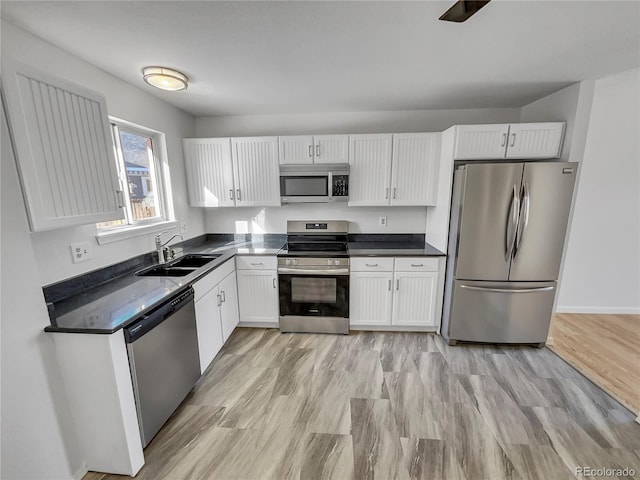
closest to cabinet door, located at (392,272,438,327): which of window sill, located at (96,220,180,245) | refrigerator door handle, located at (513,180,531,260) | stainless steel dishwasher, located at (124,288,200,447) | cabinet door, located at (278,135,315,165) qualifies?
refrigerator door handle, located at (513,180,531,260)

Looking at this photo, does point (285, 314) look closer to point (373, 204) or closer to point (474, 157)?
point (373, 204)

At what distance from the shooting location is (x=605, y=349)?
2461 millimetres

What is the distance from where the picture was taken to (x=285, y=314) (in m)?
2.76

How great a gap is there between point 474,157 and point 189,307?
9.35 ft

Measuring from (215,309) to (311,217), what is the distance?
5.17 ft

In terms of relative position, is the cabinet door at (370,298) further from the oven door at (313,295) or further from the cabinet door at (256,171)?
the cabinet door at (256,171)

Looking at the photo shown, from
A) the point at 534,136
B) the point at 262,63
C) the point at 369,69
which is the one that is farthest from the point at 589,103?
the point at 262,63

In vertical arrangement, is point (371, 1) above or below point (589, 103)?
above

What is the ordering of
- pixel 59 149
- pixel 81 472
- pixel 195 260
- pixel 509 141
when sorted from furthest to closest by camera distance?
1. pixel 195 260
2. pixel 509 141
3. pixel 81 472
4. pixel 59 149

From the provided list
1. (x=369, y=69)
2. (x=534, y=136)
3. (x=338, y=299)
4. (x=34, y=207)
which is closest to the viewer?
(x=34, y=207)

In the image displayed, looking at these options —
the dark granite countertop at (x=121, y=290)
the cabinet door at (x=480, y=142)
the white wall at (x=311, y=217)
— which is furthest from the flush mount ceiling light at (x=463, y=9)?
the white wall at (x=311, y=217)

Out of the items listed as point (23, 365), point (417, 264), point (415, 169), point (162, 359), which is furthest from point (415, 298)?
point (23, 365)

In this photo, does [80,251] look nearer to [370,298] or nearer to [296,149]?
[296,149]

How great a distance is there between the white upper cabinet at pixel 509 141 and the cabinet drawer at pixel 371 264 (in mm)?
1225
